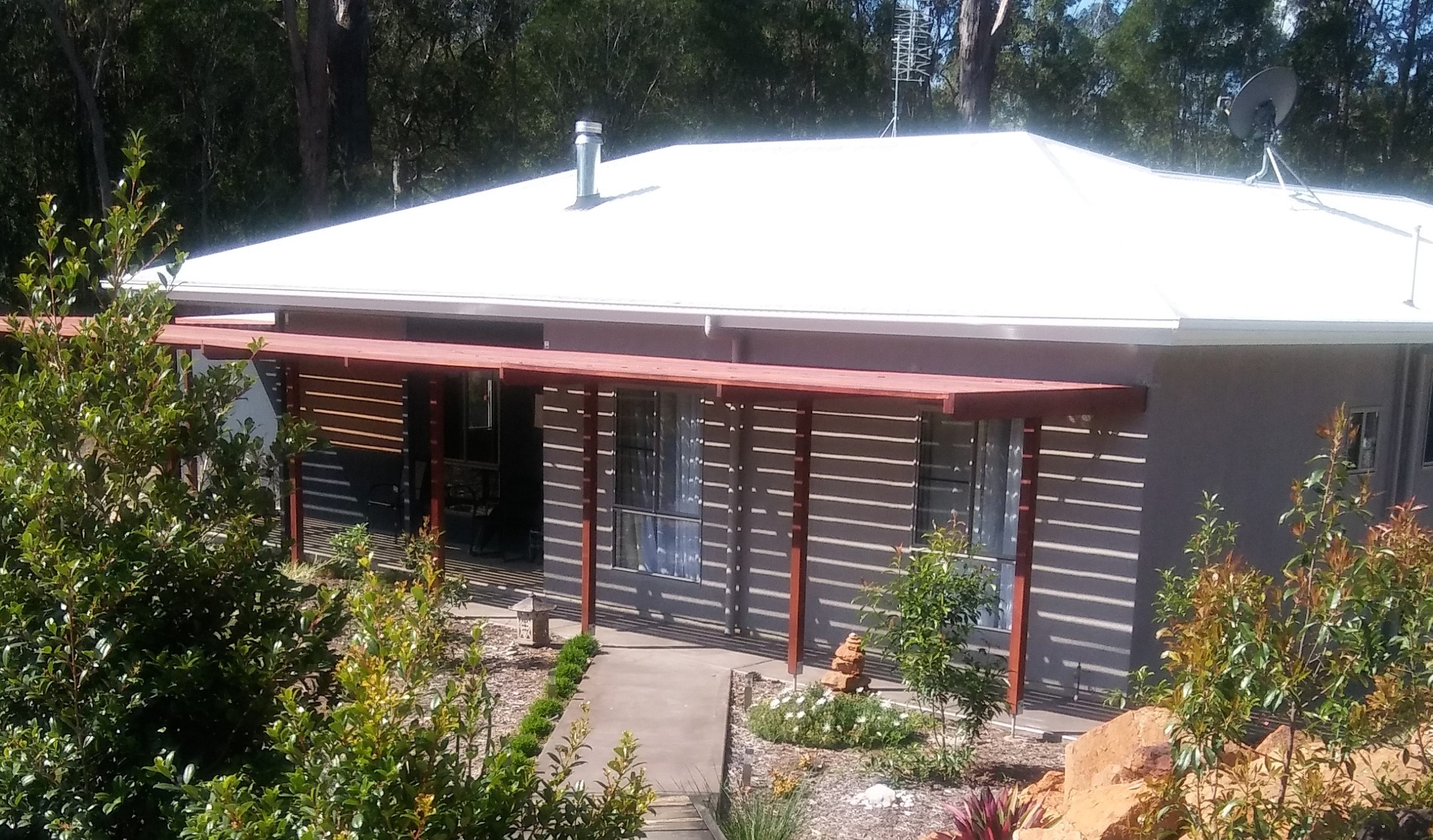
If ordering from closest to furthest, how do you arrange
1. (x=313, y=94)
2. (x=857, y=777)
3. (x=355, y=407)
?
(x=857, y=777) < (x=355, y=407) < (x=313, y=94)

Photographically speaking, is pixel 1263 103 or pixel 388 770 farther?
pixel 1263 103

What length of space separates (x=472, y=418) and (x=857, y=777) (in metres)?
8.09

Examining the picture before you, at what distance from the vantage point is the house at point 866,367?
8.70 meters

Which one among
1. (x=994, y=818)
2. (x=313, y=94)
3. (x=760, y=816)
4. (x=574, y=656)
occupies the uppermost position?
(x=313, y=94)

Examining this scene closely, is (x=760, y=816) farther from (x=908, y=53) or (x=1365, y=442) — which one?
(x=908, y=53)

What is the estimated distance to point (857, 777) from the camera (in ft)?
23.7

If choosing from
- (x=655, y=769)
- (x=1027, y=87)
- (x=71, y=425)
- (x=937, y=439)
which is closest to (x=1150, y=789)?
(x=655, y=769)

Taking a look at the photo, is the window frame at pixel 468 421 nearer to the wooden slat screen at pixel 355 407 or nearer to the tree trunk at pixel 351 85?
the wooden slat screen at pixel 355 407

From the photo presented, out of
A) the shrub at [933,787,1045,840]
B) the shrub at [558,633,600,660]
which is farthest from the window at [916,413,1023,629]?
the shrub at [933,787,1045,840]

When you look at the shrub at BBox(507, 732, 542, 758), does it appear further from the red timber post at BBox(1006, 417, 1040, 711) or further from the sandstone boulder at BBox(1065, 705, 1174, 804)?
the red timber post at BBox(1006, 417, 1040, 711)

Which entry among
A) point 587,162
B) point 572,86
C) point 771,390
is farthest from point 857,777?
point 572,86

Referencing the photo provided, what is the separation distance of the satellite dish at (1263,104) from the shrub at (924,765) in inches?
329

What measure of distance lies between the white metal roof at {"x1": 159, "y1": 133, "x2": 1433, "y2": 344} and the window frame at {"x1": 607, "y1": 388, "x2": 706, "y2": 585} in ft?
2.69

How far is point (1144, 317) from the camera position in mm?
8047
